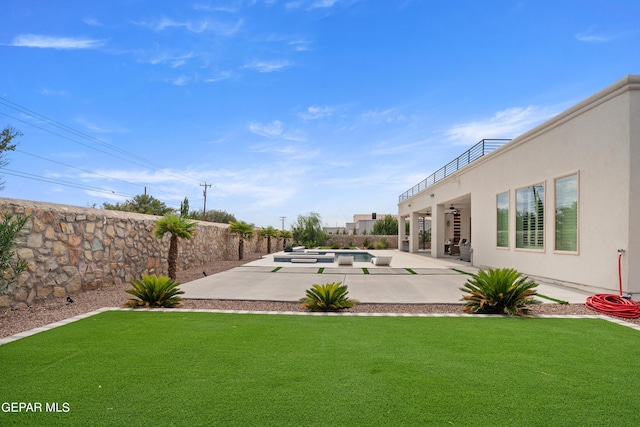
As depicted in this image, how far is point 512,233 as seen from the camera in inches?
484

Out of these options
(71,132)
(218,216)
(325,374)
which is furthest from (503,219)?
(218,216)

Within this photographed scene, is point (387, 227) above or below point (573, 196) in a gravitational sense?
below

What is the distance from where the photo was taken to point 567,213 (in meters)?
9.47

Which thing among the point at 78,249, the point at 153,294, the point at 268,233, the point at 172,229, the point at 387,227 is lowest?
the point at 153,294

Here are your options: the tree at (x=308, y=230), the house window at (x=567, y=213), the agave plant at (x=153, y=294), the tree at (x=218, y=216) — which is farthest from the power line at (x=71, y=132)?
the house window at (x=567, y=213)

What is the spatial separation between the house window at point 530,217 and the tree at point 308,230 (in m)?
22.1

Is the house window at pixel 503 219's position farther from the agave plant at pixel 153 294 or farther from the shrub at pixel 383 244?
the shrub at pixel 383 244

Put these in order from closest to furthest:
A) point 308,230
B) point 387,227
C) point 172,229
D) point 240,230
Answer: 1. point 172,229
2. point 240,230
3. point 308,230
4. point 387,227

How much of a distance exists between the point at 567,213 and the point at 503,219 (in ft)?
12.0

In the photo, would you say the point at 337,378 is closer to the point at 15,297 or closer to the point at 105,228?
the point at 15,297

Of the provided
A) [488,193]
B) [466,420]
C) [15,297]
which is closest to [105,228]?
[15,297]

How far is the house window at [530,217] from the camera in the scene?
10672 millimetres

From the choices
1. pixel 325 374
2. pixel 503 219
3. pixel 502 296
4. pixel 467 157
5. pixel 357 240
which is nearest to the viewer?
pixel 325 374

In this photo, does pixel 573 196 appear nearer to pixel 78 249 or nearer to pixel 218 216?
pixel 78 249
